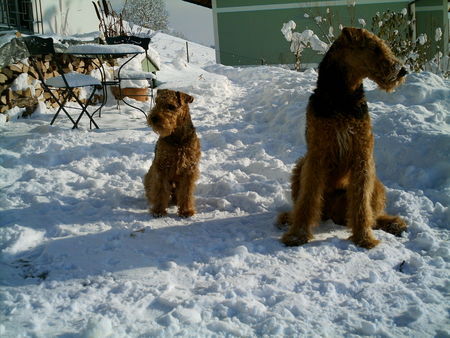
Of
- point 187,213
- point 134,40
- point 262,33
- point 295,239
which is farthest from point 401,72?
point 262,33

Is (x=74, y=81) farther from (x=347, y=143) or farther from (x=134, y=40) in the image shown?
(x=347, y=143)

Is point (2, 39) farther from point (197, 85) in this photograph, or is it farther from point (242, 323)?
point (242, 323)

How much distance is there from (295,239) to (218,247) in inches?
23.2

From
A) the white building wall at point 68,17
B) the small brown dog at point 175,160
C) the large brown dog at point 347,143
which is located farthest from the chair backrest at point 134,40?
the large brown dog at point 347,143

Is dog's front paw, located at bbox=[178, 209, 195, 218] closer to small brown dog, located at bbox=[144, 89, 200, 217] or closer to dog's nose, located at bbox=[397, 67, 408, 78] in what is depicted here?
small brown dog, located at bbox=[144, 89, 200, 217]

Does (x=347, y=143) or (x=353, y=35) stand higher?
(x=353, y=35)

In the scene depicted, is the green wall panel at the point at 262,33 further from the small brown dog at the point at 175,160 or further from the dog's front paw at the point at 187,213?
the dog's front paw at the point at 187,213

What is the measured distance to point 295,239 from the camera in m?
2.79

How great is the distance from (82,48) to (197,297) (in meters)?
4.85

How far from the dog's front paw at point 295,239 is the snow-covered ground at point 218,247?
0.06 meters

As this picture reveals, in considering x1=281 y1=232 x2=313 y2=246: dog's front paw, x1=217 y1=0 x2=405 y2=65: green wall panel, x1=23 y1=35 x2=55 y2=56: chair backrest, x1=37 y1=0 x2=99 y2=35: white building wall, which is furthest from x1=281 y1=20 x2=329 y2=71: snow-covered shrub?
x1=281 y1=232 x2=313 y2=246: dog's front paw

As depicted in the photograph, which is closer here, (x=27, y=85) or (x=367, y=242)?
(x=367, y=242)

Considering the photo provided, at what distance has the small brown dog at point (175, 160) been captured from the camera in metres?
3.36

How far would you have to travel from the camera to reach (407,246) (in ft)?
8.86
